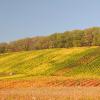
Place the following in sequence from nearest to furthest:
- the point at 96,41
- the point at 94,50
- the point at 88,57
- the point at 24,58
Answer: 1. the point at 88,57
2. the point at 94,50
3. the point at 24,58
4. the point at 96,41

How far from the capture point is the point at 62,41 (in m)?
132

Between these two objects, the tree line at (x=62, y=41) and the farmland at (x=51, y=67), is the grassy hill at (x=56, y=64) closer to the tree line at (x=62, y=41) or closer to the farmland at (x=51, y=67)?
the farmland at (x=51, y=67)

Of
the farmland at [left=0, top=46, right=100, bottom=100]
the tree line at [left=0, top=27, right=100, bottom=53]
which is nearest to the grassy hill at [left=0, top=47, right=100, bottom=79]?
the farmland at [left=0, top=46, right=100, bottom=100]

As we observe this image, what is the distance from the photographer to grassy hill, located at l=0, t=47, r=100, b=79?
221 feet

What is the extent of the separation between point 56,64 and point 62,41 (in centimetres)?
5387

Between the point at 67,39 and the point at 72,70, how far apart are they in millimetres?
62358

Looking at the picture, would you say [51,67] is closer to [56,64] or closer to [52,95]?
[56,64]

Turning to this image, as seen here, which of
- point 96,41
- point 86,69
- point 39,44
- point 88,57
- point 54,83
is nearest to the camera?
point 54,83

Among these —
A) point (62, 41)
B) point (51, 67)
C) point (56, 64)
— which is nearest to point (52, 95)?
point (51, 67)

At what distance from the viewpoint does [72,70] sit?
68625mm

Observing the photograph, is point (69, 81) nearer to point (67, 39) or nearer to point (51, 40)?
point (67, 39)

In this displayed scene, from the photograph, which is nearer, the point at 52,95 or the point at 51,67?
the point at 52,95

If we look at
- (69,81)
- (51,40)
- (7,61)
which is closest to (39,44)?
(51,40)

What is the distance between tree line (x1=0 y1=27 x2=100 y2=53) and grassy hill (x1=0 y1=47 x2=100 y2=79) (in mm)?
29783
